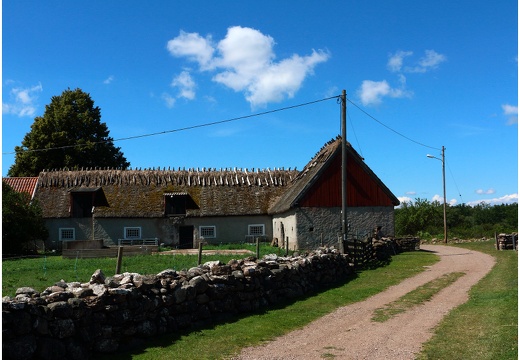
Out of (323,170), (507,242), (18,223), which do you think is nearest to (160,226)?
(18,223)

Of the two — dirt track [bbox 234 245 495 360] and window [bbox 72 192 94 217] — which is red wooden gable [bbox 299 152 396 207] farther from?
window [bbox 72 192 94 217]

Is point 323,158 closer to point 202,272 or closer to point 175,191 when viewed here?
Result: point 175,191

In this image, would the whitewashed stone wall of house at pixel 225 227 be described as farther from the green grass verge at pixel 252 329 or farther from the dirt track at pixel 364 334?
the dirt track at pixel 364 334

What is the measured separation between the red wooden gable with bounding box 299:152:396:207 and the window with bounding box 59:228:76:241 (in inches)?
716

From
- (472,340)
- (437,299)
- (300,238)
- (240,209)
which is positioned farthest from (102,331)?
(240,209)

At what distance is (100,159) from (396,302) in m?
45.8

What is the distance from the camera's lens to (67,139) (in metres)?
55.4

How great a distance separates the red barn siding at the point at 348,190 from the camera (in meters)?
35.2

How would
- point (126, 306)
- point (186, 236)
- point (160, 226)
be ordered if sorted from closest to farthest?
point (126, 306)
point (160, 226)
point (186, 236)

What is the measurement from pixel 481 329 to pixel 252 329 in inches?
204

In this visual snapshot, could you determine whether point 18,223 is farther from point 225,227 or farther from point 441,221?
point 441,221

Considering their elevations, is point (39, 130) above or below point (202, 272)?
above

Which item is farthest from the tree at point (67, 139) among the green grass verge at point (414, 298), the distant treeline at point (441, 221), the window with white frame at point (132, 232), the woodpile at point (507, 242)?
the green grass verge at point (414, 298)

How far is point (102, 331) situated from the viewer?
10.6 m
